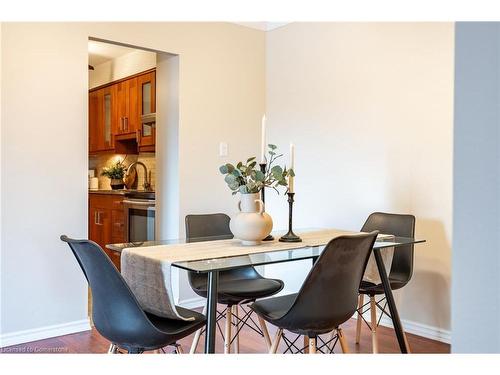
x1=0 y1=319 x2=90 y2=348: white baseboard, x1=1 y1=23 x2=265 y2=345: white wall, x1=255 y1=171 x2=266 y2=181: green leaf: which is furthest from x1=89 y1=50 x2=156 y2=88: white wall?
x1=255 y1=171 x2=266 y2=181: green leaf

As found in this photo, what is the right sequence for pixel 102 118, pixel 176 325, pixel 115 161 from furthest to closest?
1. pixel 115 161
2. pixel 102 118
3. pixel 176 325

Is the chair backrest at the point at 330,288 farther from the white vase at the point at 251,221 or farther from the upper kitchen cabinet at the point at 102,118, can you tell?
the upper kitchen cabinet at the point at 102,118

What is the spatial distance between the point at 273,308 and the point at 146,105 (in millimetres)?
3129

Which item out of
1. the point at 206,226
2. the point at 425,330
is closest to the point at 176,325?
the point at 206,226

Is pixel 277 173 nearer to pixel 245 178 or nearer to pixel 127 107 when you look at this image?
pixel 245 178

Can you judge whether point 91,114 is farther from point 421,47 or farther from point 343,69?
point 421,47

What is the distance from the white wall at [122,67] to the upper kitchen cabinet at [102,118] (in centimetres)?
14

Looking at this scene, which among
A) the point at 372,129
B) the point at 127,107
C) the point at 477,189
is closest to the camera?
the point at 477,189

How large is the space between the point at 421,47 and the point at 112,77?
3496 mm

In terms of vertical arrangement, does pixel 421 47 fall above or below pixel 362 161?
above

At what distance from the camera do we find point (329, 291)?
1916 millimetres
